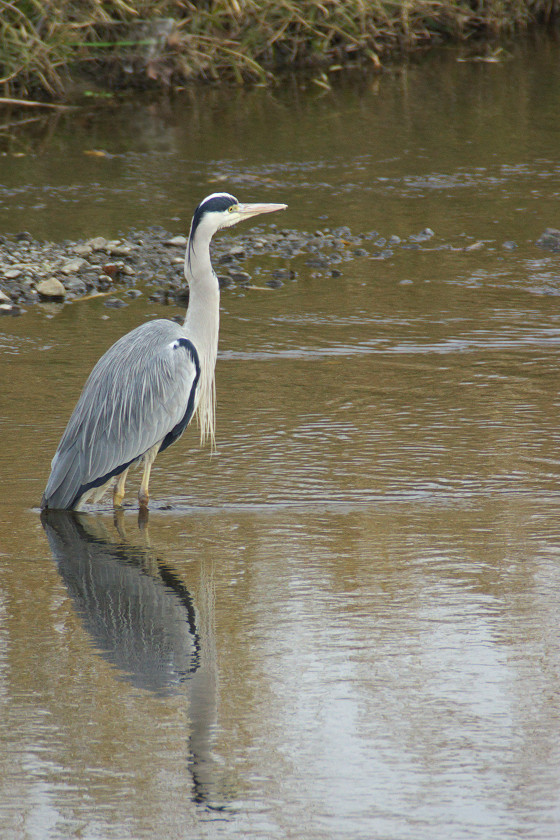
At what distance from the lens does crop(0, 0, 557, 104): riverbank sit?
11633 millimetres

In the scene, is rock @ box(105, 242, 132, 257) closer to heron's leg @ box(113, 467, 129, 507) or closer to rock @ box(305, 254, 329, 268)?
rock @ box(305, 254, 329, 268)

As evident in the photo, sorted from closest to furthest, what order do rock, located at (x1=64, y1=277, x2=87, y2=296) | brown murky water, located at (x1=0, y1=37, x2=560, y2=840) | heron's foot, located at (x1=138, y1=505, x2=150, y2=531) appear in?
brown murky water, located at (x1=0, y1=37, x2=560, y2=840)
heron's foot, located at (x1=138, y1=505, x2=150, y2=531)
rock, located at (x1=64, y1=277, x2=87, y2=296)

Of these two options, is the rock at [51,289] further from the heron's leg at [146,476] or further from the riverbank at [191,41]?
the riverbank at [191,41]

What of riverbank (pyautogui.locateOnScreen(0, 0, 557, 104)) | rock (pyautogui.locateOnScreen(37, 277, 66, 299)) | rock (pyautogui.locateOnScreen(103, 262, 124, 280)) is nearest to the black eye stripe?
rock (pyautogui.locateOnScreen(37, 277, 66, 299))

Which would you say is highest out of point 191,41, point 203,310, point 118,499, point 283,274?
point 191,41

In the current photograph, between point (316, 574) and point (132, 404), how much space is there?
126 centimetres

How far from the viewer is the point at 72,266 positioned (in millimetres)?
7332

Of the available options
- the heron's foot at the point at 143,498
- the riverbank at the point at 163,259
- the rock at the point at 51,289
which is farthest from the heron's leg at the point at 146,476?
the rock at the point at 51,289

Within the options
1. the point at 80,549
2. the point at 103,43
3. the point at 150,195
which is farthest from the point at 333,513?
the point at 103,43

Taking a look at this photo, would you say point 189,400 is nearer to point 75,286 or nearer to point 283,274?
point 75,286

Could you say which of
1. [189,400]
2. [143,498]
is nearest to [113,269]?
[189,400]

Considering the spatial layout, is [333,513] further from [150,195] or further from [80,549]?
[150,195]

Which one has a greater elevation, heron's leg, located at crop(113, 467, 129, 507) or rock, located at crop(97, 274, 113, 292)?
rock, located at crop(97, 274, 113, 292)

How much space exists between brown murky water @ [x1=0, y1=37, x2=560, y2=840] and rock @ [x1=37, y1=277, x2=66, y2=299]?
0.21 meters
